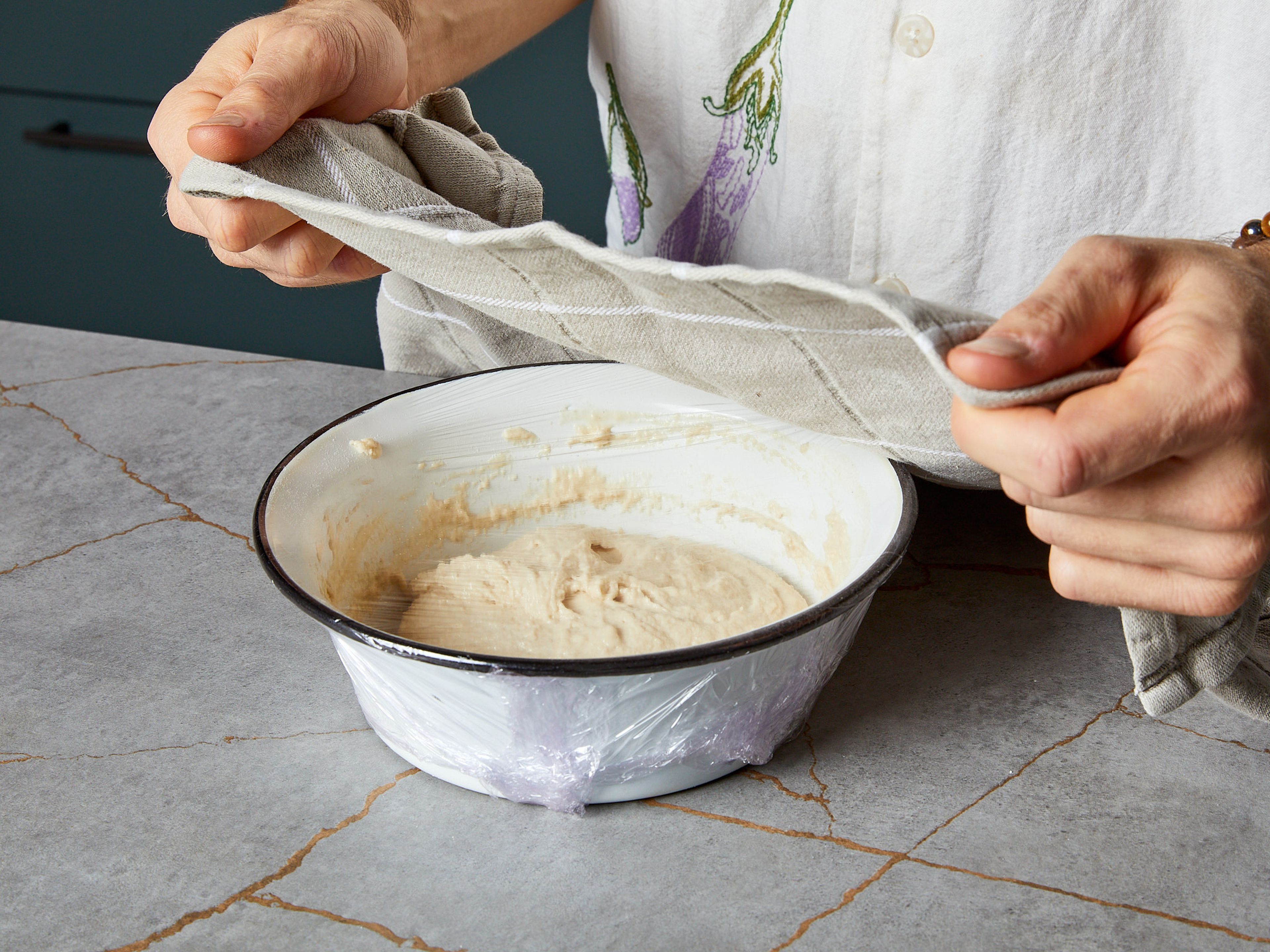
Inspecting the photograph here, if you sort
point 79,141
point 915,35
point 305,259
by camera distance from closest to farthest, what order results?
point 305,259
point 915,35
point 79,141

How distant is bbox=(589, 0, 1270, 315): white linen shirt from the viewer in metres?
0.80

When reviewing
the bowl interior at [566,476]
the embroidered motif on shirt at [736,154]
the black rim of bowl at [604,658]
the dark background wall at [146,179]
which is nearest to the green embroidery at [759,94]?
the embroidered motif on shirt at [736,154]

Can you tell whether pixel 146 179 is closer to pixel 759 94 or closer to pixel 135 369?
pixel 135 369

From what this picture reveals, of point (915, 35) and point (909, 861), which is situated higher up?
point (915, 35)

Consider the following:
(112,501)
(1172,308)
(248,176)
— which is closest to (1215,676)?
(1172,308)

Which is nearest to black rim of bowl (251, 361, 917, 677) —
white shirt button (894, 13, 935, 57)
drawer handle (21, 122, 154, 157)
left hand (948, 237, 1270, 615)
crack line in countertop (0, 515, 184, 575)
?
left hand (948, 237, 1270, 615)

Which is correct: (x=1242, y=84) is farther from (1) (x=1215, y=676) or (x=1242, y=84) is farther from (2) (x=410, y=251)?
(2) (x=410, y=251)

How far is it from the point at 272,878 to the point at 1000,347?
1.48 ft

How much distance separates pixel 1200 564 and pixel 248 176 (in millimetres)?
582

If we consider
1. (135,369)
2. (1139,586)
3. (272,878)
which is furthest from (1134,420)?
(135,369)

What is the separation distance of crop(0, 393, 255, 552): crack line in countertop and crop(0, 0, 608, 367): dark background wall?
111cm

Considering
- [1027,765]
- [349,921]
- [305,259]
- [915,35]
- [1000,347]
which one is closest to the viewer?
[1000,347]

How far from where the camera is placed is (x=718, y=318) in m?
0.59

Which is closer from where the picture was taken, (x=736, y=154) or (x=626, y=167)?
(x=736, y=154)
